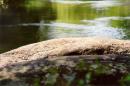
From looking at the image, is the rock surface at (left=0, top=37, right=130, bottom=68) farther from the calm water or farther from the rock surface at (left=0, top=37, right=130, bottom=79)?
the calm water

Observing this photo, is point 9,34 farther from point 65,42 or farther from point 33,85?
point 33,85

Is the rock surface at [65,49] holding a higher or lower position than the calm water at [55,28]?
higher

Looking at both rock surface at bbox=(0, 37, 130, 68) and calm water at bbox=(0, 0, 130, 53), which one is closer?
rock surface at bbox=(0, 37, 130, 68)

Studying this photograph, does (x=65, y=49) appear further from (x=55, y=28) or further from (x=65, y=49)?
(x=55, y=28)

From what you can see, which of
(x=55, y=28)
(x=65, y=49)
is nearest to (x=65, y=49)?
(x=65, y=49)

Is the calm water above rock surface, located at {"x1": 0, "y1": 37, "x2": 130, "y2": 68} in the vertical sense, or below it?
below

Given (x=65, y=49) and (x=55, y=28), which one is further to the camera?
(x=55, y=28)

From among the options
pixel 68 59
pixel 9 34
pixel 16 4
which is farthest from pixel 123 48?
pixel 16 4

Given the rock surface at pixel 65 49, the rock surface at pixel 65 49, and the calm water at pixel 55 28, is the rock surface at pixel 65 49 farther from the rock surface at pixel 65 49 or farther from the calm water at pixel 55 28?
the calm water at pixel 55 28

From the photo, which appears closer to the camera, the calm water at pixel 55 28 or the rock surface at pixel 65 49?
the rock surface at pixel 65 49

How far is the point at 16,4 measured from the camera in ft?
116

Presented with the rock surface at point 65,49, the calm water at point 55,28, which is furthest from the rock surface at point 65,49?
the calm water at point 55,28

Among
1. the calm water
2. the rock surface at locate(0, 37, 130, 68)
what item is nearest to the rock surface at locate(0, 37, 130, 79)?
the rock surface at locate(0, 37, 130, 68)

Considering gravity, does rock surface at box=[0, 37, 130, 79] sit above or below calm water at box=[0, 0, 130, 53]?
above
